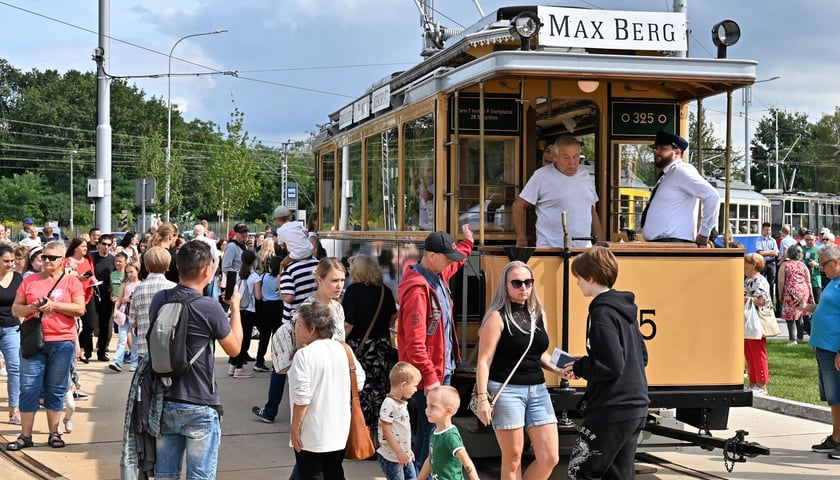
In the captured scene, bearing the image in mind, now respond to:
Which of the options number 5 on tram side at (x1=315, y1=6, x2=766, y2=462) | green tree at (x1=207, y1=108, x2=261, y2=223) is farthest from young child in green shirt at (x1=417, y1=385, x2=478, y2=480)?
green tree at (x1=207, y1=108, x2=261, y2=223)

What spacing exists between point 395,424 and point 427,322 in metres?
0.84

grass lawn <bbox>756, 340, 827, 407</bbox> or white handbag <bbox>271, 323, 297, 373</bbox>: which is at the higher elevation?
white handbag <bbox>271, 323, 297, 373</bbox>

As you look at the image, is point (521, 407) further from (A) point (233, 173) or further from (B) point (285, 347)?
(A) point (233, 173)

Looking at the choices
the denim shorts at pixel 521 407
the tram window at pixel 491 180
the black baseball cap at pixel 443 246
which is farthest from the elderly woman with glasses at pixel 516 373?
the tram window at pixel 491 180

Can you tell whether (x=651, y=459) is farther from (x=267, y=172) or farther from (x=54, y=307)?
(x=267, y=172)

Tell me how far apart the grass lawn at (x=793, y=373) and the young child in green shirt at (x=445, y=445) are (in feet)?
20.7

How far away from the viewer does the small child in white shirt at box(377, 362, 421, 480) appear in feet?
20.3

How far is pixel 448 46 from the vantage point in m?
9.08

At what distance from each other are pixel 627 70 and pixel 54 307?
5117 mm

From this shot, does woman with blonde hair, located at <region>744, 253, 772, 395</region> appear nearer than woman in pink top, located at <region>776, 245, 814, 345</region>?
Yes

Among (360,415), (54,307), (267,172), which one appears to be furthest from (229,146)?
(267,172)

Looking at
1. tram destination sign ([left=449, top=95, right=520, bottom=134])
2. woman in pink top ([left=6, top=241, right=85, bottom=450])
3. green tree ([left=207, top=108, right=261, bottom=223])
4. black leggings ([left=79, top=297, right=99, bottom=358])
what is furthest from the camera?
green tree ([left=207, top=108, right=261, bottom=223])

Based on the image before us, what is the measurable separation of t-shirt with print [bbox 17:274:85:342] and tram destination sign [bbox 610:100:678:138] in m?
4.96

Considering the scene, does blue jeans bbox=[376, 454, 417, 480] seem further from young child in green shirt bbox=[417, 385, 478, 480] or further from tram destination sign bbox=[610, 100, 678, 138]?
tram destination sign bbox=[610, 100, 678, 138]
